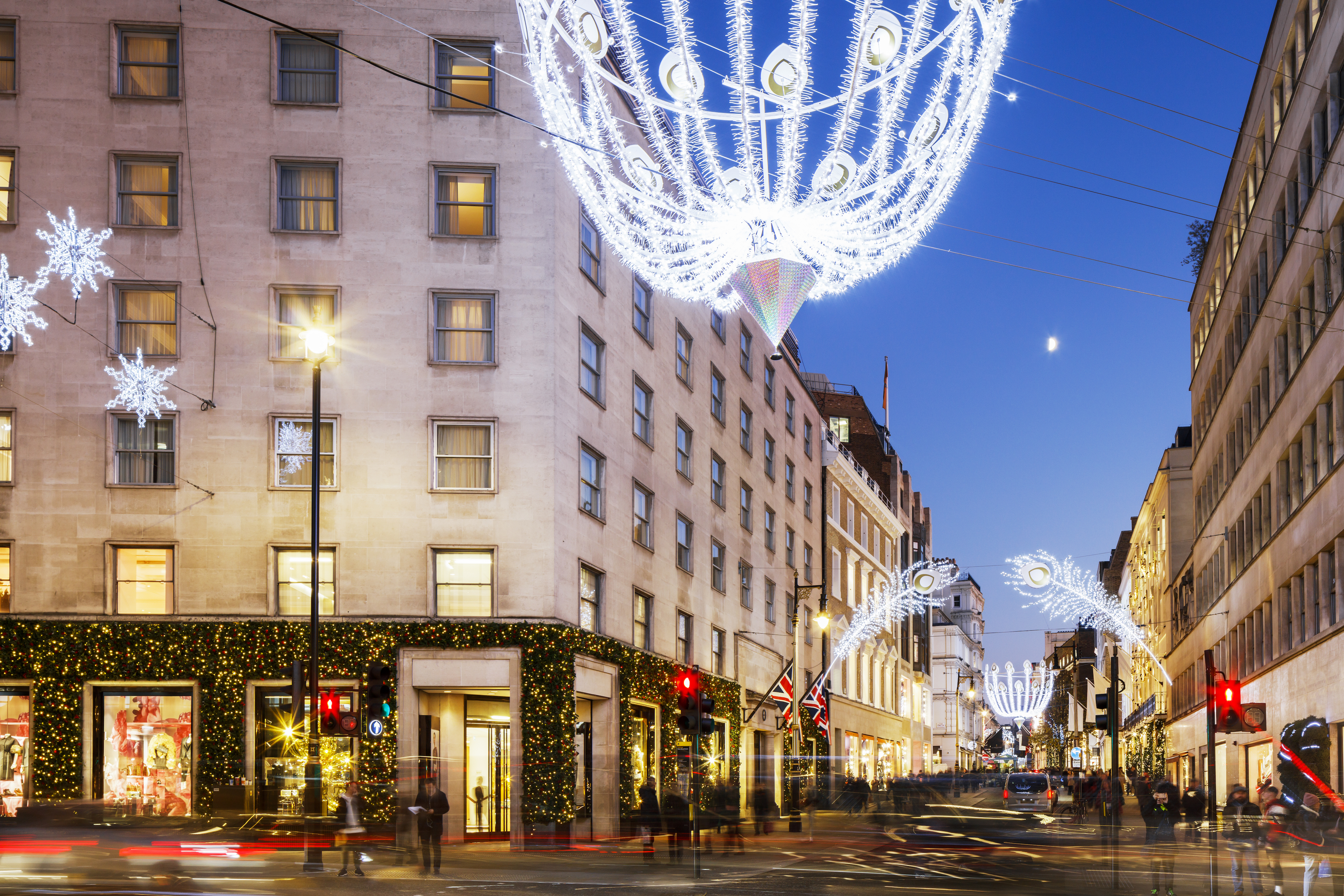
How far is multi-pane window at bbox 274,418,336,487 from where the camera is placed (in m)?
32.3

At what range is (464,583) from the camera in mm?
32719

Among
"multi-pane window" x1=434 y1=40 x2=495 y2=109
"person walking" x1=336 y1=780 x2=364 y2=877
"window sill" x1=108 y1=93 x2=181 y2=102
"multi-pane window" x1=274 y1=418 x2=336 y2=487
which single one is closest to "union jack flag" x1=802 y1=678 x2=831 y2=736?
"multi-pane window" x1=274 y1=418 x2=336 y2=487

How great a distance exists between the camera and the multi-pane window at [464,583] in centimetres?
3266

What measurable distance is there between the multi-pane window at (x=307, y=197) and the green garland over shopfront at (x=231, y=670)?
921 cm

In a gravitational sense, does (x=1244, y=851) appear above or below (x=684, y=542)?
below

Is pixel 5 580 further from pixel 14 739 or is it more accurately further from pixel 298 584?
pixel 298 584

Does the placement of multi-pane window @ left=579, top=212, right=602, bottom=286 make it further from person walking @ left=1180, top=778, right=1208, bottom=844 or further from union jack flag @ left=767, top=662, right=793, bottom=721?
person walking @ left=1180, top=778, right=1208, bottom=844

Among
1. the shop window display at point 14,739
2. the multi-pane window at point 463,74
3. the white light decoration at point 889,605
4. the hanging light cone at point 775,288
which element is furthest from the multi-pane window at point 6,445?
the white light decoration at point 889,605

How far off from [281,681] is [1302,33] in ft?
99.1

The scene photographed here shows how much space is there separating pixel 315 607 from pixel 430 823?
487 centimetres

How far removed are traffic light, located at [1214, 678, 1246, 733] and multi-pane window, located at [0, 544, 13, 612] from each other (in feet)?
82.2

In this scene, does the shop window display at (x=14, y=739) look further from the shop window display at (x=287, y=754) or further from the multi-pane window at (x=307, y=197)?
the multi-pane window at (x=307, y=197)

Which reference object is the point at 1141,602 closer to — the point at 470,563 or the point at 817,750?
the point at 817,750

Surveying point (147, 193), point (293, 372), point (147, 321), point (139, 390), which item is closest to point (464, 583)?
point (293, 372)
